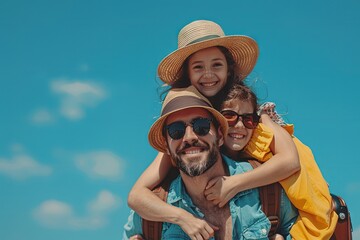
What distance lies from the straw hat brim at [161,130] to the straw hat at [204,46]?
0.84 m

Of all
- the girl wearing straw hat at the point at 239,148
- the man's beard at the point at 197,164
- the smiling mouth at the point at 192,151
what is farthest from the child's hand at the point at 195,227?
the smiling mouth at the point at 192,151

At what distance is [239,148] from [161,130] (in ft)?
3.14

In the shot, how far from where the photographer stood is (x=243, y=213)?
6.25m

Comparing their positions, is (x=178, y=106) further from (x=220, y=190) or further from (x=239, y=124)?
(x=220, y=190)

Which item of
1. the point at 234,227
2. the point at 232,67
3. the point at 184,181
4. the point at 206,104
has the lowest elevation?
the point at 234,227

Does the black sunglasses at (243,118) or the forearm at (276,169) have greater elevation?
the black sunglasses at (243,118)

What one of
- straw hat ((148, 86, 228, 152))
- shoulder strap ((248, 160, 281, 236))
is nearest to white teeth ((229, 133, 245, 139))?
straw hat ((148, 86, 228, 152))

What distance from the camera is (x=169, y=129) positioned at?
625 cm

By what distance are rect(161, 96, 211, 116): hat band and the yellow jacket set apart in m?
0.75

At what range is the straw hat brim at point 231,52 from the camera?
665 centimetres

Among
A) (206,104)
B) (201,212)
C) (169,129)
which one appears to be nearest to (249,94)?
(206,104)

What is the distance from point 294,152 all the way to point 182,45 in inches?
80.4

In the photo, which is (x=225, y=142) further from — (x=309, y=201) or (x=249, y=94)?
(x=309, y=201)

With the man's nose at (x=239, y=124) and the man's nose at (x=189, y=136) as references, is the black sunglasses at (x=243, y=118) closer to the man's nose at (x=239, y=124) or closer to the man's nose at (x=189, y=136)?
the man's nose at (x=239, y=124)
